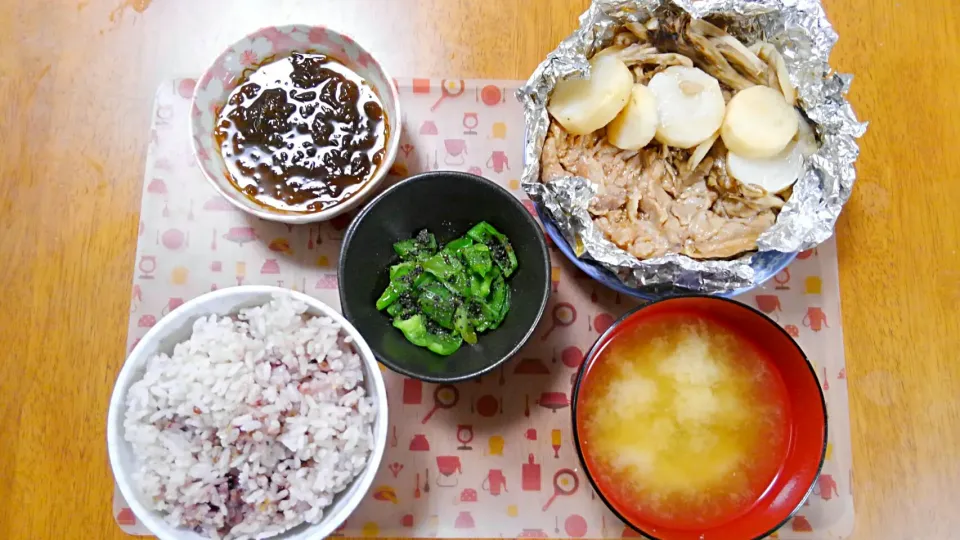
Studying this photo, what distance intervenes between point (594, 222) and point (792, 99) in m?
0.47

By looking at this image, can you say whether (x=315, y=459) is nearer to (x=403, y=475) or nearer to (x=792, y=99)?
(x=403, y=475)

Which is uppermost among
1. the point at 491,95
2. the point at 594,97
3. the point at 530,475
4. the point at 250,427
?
the point at 491,95

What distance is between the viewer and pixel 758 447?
Result: 55.1 inches

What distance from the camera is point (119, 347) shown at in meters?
1.53

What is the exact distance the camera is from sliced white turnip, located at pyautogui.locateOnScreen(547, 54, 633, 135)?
1.35 meters

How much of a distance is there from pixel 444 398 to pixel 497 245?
0.36 m

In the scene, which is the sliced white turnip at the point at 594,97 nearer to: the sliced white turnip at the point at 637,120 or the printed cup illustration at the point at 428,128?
the sliced white turnip at the point at 637,120

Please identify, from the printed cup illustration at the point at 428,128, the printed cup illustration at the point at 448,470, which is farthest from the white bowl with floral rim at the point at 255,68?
the printed cup illustration at the point at 448,470

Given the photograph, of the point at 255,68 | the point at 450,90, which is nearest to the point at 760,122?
the point at 450,90

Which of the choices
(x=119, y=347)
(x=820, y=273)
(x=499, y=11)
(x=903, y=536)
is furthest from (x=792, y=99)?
(x=119, y=347)

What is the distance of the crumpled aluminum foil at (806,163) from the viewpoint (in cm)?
131

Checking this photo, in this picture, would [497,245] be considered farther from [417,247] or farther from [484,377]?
[484,377]

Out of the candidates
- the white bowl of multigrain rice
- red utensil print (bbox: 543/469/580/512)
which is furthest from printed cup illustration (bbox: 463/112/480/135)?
red utensil print (bbox: 543/469/580/512)

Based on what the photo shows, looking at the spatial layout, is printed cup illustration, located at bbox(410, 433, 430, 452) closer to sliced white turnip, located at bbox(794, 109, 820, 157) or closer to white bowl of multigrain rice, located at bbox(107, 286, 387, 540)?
white bowl of multigrain rice, located at bbox(107, 286, 387, 540)
